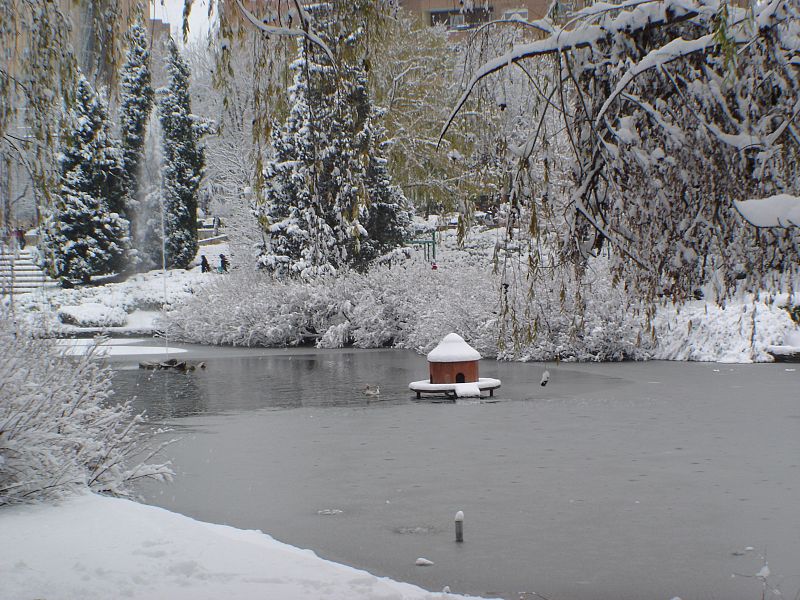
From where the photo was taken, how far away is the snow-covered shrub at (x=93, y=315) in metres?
39.9

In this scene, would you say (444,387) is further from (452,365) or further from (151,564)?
(151,564)

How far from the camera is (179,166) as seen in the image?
51.1 metres

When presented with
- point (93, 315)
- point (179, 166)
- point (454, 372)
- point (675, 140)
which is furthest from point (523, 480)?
point (179, 166)

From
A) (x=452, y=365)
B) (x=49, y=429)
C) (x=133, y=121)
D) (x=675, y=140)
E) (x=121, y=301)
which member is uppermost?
(x=133, y=121)

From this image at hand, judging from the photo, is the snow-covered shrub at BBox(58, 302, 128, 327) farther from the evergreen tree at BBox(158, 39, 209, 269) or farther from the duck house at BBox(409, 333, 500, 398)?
the duck house at BBox(409, 333, 500, 398)

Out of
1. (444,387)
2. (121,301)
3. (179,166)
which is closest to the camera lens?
(444,387)

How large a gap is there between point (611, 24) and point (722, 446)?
8.05 meters

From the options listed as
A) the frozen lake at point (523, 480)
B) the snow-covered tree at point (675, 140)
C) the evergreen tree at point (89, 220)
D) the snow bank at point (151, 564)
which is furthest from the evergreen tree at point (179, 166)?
the snow-covered tree at point (675, 140)

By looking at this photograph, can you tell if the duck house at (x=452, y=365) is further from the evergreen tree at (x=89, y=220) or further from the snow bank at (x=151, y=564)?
the evergreen tree at (x=89, y=220)

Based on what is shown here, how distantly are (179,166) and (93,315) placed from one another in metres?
12.7

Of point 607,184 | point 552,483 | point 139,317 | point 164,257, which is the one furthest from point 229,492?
point 164,257

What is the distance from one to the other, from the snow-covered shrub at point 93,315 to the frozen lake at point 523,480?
20.9 meters

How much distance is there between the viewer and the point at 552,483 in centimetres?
1091

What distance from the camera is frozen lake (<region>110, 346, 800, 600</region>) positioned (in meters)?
7.95
